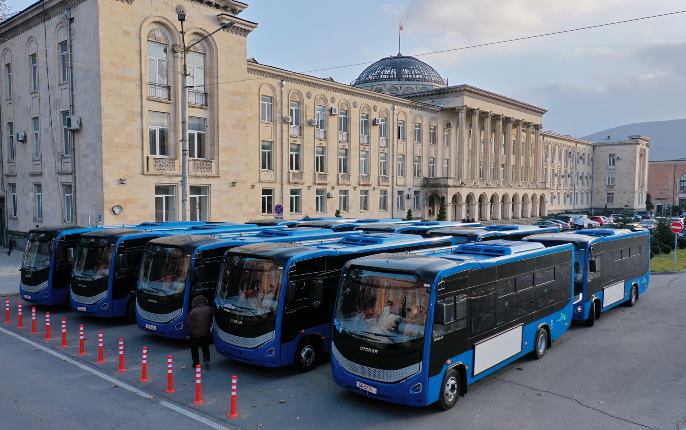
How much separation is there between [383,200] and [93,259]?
1459 inches

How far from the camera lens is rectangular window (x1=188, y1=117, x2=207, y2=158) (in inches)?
1225

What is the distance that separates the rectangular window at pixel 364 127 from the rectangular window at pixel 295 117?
7.94 m

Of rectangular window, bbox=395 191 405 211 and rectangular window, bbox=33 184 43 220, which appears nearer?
rectangular window, bbox=33 184 43 220

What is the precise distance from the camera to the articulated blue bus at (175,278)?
13.2 metres

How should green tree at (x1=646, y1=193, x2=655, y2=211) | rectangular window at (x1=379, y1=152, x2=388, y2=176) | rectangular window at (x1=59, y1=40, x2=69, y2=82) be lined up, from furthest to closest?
green tree at (x1=646, y1=193, x2=655, y2=211) < rectangular window at (x1=379, y1=152, x2=388, y2=176) < rectangular window at (x1=59, y1=40, x2=69, y2=82)

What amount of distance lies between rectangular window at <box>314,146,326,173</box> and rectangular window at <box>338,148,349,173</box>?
214 cm

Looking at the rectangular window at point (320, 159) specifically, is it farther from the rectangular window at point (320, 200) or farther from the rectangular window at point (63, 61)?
the rectangular window at point (63, 61)

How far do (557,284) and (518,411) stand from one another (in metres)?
5.01

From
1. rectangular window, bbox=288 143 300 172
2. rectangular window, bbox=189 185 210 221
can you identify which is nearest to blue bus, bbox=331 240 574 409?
rectangular window, bbox=189 185 210 221

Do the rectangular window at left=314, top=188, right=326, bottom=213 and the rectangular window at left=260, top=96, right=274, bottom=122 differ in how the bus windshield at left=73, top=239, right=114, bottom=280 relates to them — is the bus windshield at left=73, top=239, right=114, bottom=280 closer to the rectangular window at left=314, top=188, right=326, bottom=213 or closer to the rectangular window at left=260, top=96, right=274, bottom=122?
the rectangular window at left=260, top=96, right=274, bottom=122

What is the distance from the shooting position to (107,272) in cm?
1545

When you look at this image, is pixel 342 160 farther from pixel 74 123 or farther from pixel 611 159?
pixel 611 159

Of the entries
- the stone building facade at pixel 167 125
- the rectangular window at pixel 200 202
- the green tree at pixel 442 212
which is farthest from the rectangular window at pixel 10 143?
the green tree at pixel 442 212

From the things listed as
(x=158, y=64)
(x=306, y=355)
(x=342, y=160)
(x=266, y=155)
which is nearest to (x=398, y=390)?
(x=306, y=355)
